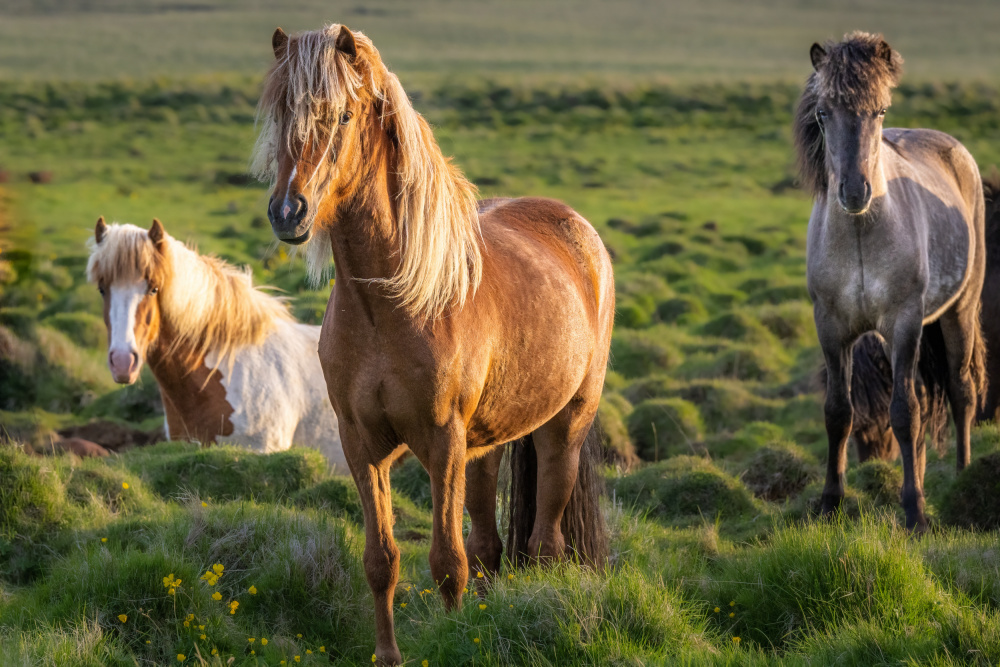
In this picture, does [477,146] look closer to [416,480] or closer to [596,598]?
[416,480]

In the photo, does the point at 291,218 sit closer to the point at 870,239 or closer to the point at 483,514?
the point at 483,514

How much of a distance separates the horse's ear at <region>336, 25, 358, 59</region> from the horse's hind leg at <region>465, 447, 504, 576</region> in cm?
198

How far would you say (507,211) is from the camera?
4.67 meters

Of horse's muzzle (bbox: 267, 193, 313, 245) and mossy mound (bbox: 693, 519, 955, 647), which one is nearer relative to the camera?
horse's muzzle (bbox: 267, 193, 313, 245)

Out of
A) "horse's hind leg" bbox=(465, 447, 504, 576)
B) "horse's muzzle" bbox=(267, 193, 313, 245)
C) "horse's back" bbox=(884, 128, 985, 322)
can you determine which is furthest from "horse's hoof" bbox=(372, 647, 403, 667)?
"horse's back" bbox=(884, 128, 985, 322)

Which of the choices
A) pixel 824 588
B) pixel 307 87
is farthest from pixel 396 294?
pixel 824 588

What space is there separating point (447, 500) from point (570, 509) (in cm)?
118

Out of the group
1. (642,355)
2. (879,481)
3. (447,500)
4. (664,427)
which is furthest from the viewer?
(642,355)

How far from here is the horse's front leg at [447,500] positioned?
140 inches

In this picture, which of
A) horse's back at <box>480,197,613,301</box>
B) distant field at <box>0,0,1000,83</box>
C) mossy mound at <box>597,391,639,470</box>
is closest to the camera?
horse's back at <box>480,197,613,301</box>

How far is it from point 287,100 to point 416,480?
3786 millimetres

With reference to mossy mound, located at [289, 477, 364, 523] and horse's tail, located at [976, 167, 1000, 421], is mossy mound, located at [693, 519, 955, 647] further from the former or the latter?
horse's tail, located at [976, 167, 1000, 421]

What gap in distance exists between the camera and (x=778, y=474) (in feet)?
22.3

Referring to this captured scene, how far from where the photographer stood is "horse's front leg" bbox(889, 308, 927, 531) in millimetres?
5465
